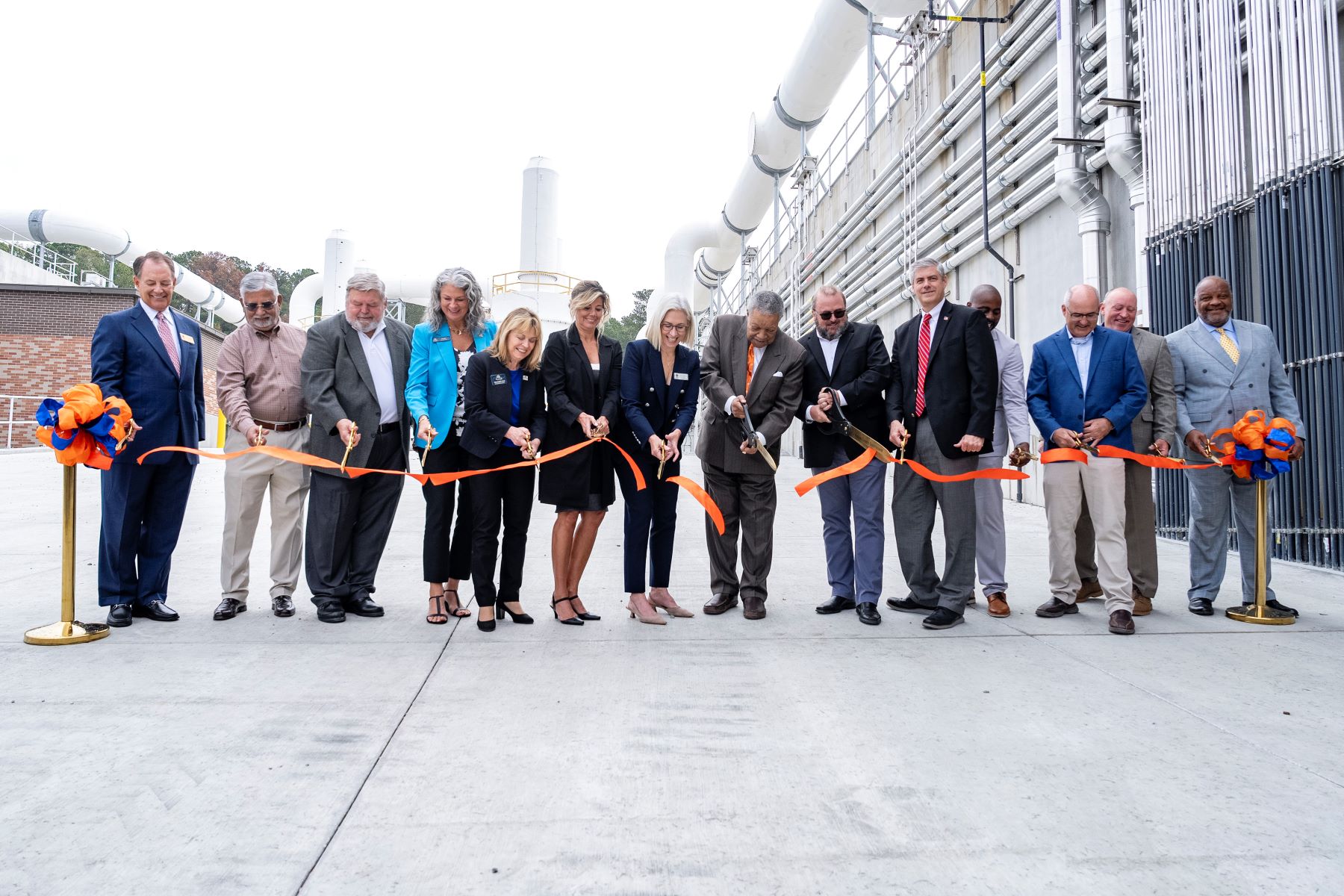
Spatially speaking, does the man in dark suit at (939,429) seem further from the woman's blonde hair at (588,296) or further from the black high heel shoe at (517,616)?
the black high heel shoe at (517,616)

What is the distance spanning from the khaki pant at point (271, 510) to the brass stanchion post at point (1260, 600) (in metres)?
4.64

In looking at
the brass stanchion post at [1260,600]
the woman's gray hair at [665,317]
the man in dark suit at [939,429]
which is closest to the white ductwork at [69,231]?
the woman's gray hair at [665,317]

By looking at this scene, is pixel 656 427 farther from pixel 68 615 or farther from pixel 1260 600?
pixel 1260 600

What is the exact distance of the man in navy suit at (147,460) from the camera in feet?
12.4

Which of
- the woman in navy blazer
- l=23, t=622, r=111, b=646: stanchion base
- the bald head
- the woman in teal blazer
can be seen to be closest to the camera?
l=23, t=622, r=111, b=646: stanchion base

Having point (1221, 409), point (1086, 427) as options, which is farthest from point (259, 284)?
point (1221, 409)

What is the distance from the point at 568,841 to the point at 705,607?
238 cm

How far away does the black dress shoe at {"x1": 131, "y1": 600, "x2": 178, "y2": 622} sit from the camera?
383 cm

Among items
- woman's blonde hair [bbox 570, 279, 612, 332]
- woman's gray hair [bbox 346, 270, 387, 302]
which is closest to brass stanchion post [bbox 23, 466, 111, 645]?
woman's gray hair [bbox 346, 270, 387, 302]

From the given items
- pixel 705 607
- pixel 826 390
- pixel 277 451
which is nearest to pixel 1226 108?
pixel 826 390

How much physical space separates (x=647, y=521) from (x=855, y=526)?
1065 millimetres

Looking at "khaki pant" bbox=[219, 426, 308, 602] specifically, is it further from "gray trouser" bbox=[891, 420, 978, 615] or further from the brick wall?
the brick wall

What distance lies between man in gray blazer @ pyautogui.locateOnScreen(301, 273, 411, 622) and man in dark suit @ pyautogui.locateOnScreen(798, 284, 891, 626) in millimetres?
2167

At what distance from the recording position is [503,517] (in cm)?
398
